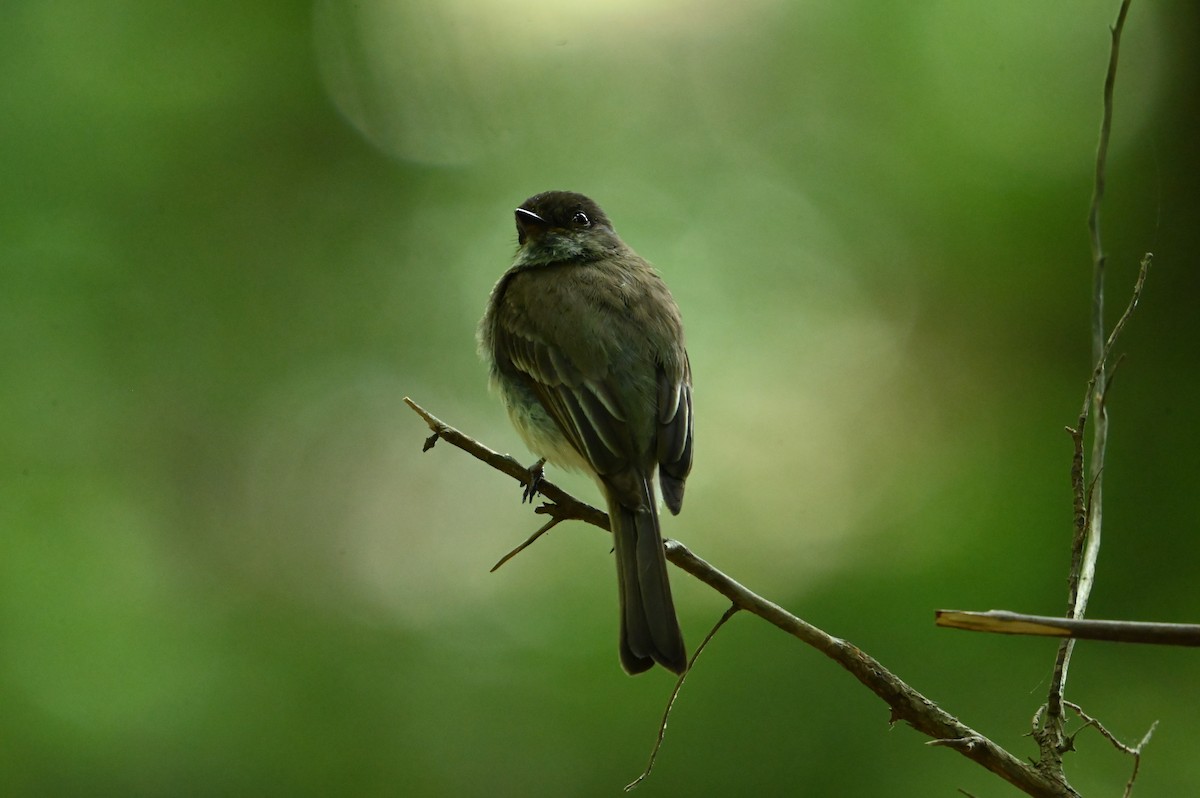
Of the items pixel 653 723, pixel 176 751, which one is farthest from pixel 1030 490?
pixel 176 751

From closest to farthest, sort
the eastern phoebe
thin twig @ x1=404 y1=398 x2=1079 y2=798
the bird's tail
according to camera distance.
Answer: thin twig @ x1=404 y1=398 x2=1079 y2=798, the bird's tail, the eastern phoebe

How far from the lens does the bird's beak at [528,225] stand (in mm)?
4621

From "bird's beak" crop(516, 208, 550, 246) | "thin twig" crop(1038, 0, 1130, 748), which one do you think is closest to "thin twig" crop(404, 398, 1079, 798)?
"thin twig" crop(1038, 0, 1130, 748)

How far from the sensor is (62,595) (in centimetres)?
536

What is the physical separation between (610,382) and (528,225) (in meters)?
1.30

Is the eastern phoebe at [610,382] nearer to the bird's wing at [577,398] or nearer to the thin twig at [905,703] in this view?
the bird's wing at [577,398]

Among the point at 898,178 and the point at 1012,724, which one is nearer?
the point at 1012,724

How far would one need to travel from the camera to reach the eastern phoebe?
3000mm

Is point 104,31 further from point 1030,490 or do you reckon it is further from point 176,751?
point 1030,490

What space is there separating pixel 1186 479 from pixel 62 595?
5.27 m

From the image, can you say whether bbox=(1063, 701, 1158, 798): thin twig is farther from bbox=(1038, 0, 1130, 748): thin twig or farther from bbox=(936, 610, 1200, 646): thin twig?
bbox=(936, 610, 1200, 646): thin twig

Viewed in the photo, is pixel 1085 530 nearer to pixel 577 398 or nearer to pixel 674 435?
pixel 674 435

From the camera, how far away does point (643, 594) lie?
2.93 metres

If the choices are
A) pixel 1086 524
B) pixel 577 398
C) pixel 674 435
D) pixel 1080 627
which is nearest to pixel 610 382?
pixel 577 398
